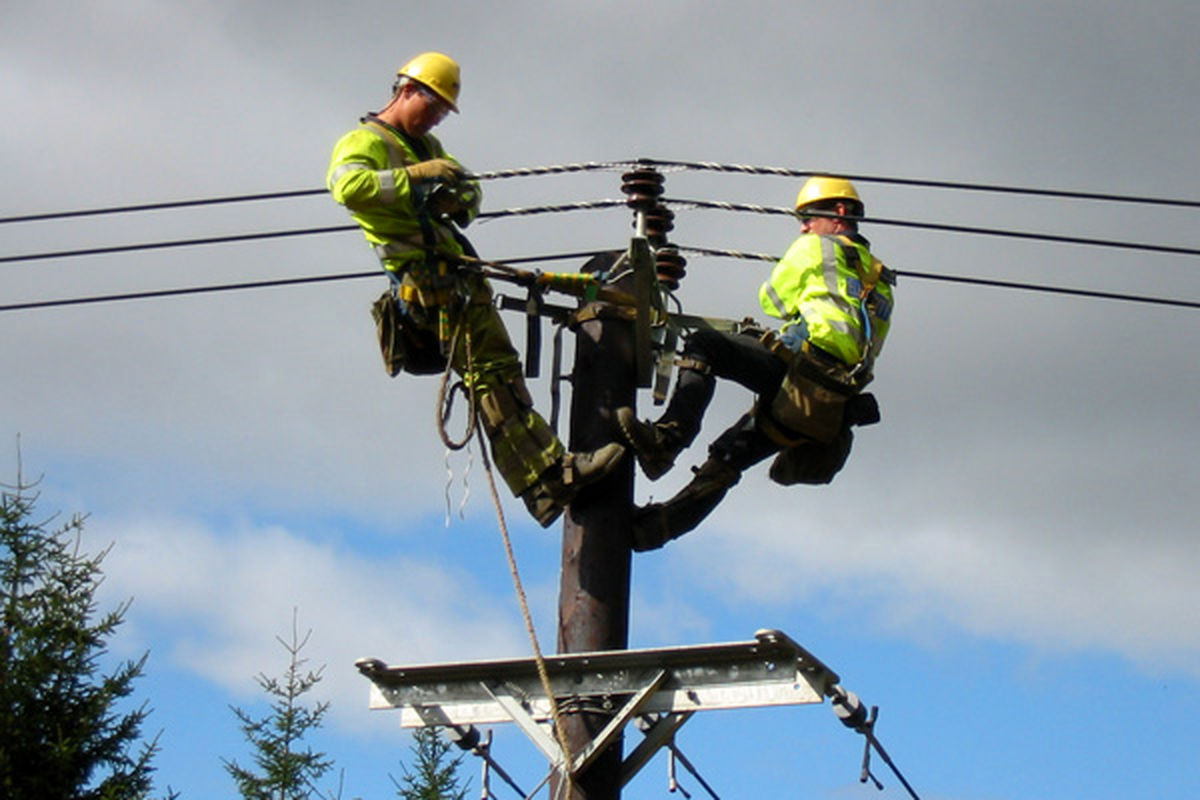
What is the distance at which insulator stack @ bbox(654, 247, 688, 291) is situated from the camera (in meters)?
9.59

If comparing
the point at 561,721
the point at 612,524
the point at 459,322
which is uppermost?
the point at 459,322

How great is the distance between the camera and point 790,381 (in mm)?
9641

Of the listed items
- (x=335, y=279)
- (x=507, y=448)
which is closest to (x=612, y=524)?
(x=507, y=448)

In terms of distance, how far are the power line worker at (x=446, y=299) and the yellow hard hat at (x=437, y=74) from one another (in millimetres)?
296

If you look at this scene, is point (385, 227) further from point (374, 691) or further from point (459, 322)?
point (374, 691)

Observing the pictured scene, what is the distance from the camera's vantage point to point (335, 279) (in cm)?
1080

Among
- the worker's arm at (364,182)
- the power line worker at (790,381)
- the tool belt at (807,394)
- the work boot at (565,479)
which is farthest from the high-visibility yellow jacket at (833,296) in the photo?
the worker's arm at (364,182)

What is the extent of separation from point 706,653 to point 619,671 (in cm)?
40

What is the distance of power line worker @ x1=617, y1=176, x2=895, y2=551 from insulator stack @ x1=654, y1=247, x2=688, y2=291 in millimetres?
267

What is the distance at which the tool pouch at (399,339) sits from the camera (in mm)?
9422

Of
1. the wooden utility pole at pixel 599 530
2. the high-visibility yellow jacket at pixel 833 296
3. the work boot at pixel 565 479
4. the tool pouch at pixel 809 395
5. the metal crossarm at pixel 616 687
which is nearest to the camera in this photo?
the metal crossarm at pixel 616 687

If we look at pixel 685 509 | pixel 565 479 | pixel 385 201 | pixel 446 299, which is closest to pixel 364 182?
pixel 385 201

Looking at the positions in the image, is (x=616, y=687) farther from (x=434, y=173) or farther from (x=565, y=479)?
(x=434, y=173)

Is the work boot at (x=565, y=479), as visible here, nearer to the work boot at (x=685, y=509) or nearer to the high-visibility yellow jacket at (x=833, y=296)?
the work boot at (x=685, y=509)
